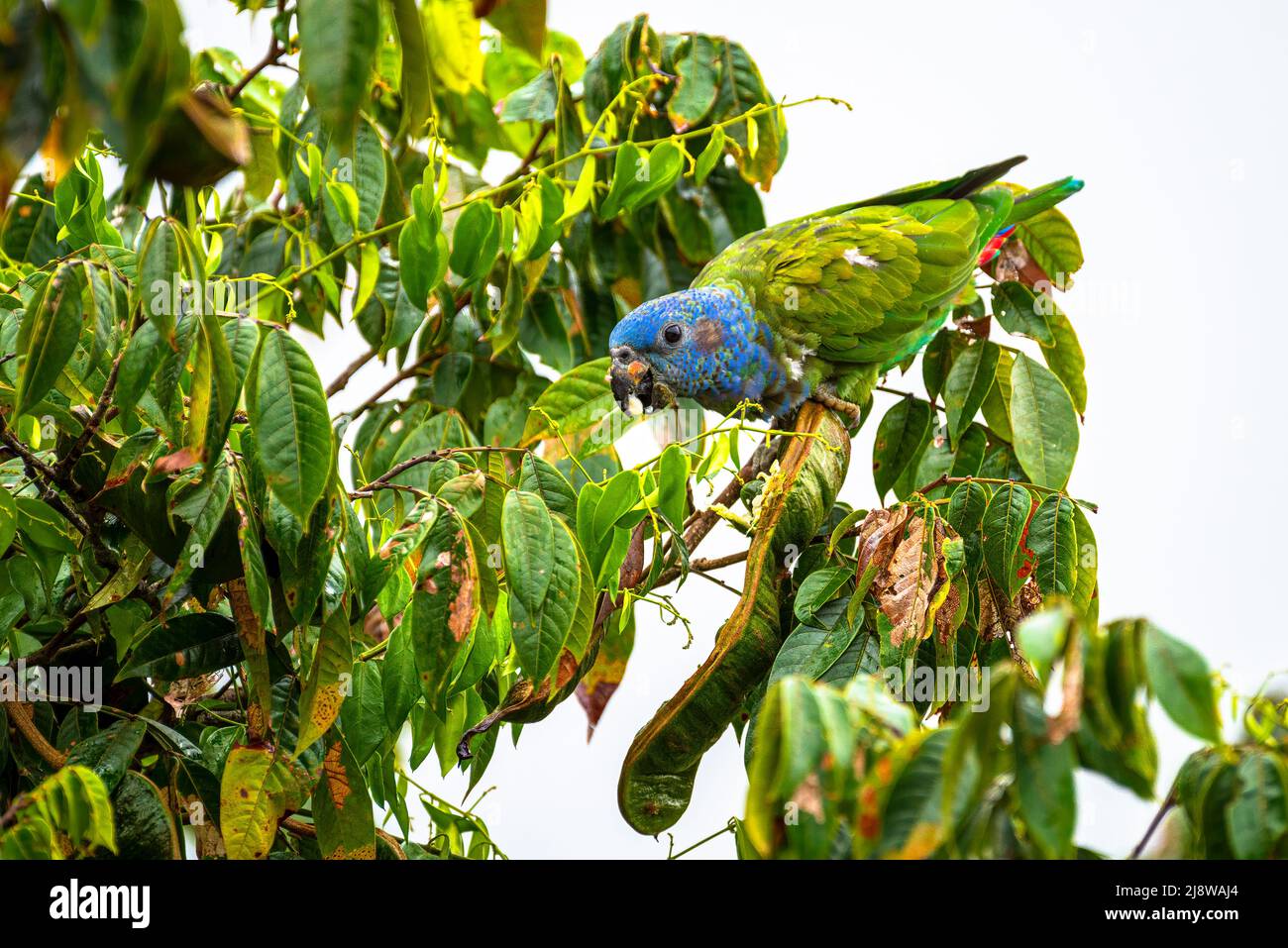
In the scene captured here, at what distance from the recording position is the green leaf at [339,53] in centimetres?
70

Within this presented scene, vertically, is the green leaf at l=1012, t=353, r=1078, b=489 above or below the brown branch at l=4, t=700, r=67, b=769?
above

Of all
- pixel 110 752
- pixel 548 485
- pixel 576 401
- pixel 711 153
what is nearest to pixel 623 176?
pixel 711 153

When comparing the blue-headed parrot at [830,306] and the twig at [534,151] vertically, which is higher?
→ the twig at [534,151]

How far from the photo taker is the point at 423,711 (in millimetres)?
1437

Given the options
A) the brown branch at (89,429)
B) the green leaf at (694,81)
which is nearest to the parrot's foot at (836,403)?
the green leaf at (694,81)

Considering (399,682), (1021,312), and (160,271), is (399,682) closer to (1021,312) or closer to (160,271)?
(160,271)

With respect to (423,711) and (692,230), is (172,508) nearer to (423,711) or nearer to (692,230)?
(423,711)

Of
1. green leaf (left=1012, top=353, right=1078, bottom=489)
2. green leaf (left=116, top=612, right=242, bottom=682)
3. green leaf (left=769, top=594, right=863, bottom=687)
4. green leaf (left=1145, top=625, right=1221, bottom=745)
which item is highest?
green leaf (left=1012, top=353, right=1078, bottom=489)

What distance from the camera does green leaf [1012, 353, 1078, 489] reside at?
5.55 feet

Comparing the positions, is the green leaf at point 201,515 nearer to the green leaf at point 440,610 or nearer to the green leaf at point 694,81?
the green leaf at point 440,610

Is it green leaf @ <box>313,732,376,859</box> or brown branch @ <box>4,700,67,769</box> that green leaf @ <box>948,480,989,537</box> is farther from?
brown branch @ <box>4,700,67,769</box>

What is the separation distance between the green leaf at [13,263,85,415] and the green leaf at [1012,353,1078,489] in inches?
48.7

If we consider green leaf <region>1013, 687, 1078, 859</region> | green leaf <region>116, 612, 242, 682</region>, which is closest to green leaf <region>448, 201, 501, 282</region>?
green leaf <region>116, 612, 242, 682</region>

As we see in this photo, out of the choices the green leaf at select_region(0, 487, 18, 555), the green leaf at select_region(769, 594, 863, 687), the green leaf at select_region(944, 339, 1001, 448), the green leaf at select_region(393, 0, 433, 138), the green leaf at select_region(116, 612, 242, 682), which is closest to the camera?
the green leaf at select_region(393, 0, 433, 138)
